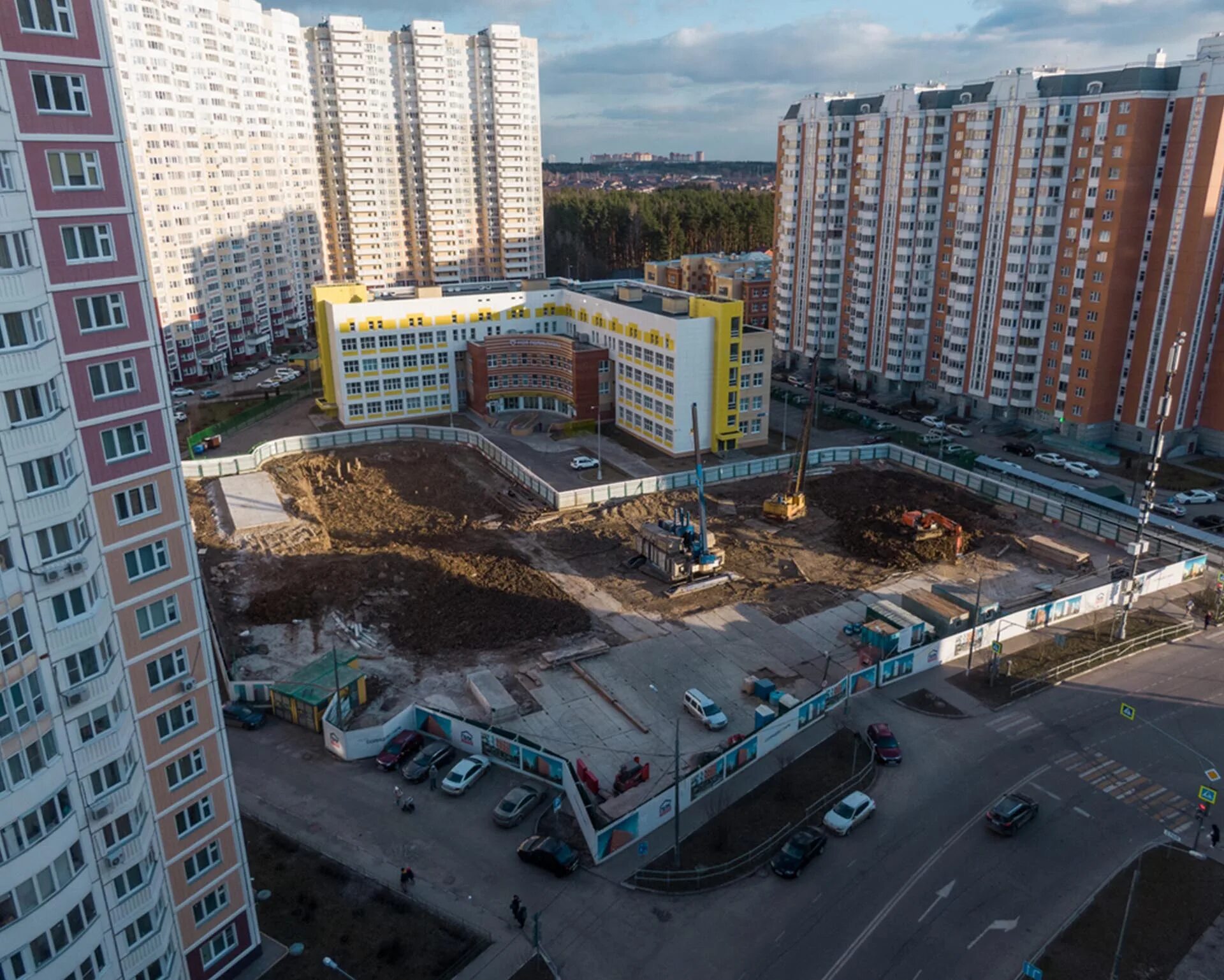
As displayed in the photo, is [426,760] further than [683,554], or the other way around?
[683,554]

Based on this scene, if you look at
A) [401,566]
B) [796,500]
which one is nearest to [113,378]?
[401,566]

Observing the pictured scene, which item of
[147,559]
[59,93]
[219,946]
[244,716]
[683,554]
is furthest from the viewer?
[683,554]

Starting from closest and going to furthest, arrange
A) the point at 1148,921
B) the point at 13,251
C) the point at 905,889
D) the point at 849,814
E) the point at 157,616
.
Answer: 1. the point at 13,251
2. the point at 157,616
3. the point at 1148,921
4. the point at 905,889
5. the point at 849,814

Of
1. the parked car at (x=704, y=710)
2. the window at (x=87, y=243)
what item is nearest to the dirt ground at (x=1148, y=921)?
the parked car at (x=704, y=710)

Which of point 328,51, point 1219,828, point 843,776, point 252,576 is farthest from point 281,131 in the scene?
point 1219,828

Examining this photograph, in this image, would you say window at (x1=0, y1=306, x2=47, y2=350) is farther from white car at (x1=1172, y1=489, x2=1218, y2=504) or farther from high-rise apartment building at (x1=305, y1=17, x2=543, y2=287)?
high-rise apartment building at (x1=305, y1=17, x2=543, y2=287)

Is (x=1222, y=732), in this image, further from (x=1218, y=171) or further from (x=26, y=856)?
(x=1218, y=171)

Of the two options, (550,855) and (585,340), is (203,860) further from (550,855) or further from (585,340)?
(585,340)

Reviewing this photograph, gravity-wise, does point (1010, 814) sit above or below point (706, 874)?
above

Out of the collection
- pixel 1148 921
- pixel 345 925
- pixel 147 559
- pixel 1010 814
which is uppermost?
pixel 147 559
